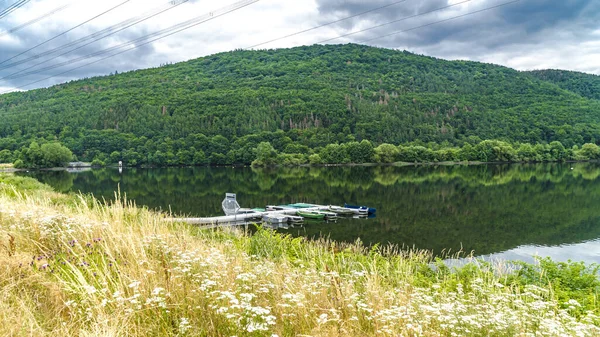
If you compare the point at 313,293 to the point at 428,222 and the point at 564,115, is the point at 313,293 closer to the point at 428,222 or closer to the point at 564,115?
the point at 428,222

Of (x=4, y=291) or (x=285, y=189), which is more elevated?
(x=4, y=291)

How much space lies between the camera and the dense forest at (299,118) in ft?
408

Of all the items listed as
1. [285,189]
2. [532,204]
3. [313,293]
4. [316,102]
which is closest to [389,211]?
[532,204]

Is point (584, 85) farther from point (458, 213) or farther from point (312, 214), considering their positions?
point (312, 214)

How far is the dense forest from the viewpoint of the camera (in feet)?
408

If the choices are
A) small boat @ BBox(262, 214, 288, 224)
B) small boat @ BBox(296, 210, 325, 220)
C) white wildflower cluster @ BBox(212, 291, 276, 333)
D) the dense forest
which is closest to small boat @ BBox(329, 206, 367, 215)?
small boat @ BBox(296, 210, 325, 220)

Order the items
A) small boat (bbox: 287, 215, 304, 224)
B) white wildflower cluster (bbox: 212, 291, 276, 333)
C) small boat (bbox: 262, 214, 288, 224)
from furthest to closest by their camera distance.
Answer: small boat (bbox: 287, 215, 304, 224) < small boat (bbox: 262, 214, 288, 224) < white wildflower cluster (bbox: 212, 291, 276, 333)

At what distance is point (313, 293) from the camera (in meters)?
5.07

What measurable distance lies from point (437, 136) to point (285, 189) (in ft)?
327

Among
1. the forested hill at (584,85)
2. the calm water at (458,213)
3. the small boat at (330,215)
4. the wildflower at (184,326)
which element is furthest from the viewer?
the forested hill at (584,85)

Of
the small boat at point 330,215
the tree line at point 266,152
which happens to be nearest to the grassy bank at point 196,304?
the small boat at point 330,215

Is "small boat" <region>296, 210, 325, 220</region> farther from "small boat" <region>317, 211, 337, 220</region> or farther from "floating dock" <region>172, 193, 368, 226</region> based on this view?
"small boat" <region>317, 211, 337, 220</region>

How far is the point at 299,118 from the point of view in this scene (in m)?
148

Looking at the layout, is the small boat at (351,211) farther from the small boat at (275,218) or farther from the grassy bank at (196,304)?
the grassy bank at (196,304)
